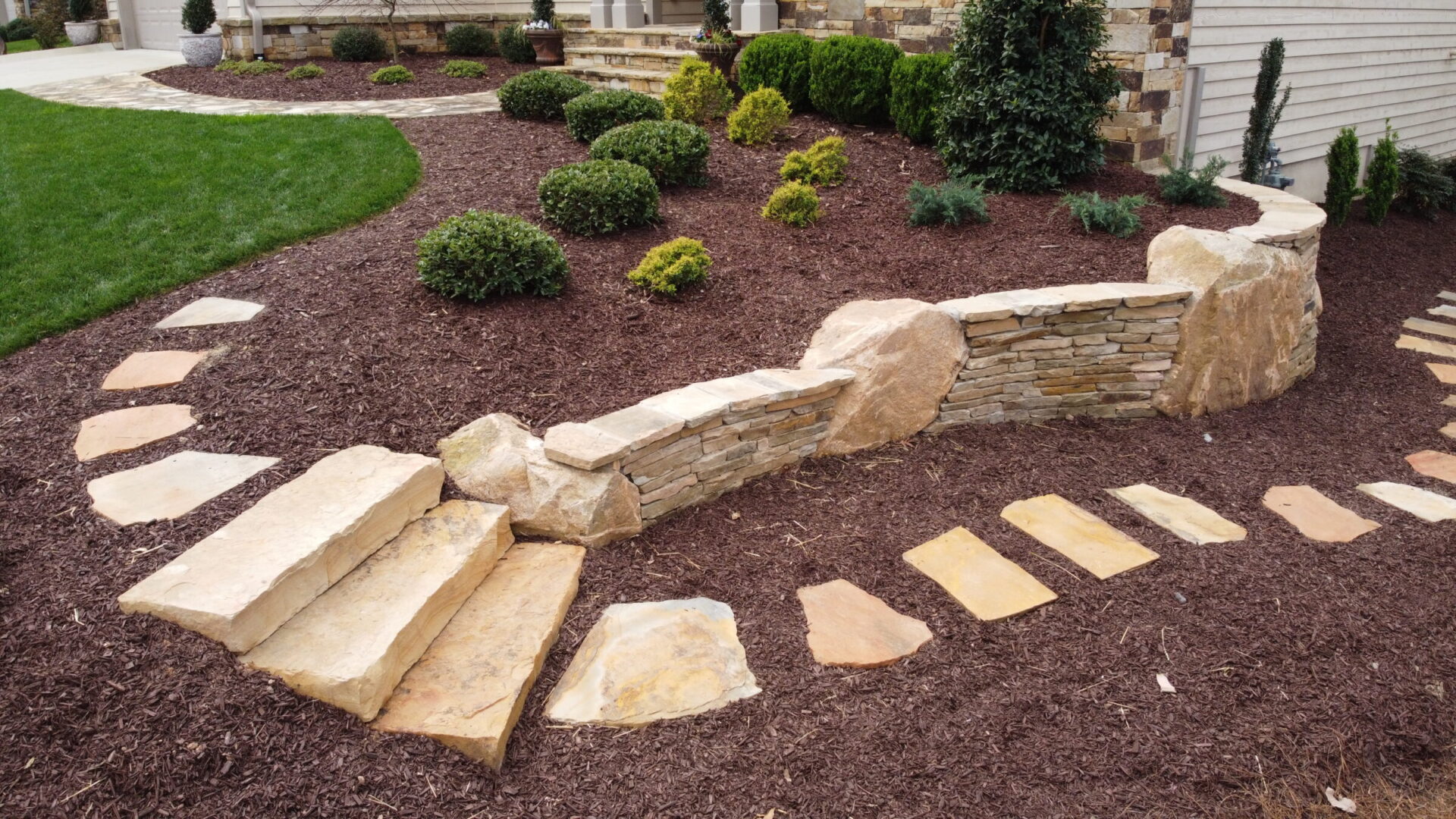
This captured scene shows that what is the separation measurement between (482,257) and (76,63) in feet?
43.9

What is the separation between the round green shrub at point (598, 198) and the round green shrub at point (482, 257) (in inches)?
31.9

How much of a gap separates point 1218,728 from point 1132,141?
571cm

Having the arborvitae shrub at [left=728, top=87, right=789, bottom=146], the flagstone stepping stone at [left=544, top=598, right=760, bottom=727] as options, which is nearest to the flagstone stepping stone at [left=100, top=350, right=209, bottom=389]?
the flagstone stepping stone at [left=544, top=598, right=760, bottom=727]

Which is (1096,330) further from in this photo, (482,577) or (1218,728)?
(482,577)

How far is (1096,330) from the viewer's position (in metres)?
4.74

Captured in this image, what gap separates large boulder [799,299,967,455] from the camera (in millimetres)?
4242

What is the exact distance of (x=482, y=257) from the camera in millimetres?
4398

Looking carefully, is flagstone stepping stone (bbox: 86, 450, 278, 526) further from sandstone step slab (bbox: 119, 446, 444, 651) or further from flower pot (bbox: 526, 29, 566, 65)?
flower pot (bbox: 526, 29, 566, 65)

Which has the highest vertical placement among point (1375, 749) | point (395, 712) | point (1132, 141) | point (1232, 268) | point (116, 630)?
point (1132, 141)

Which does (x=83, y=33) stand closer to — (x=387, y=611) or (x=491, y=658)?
(x=387, y=611)

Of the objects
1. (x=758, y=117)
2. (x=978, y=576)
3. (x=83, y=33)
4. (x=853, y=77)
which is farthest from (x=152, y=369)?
(x=83, y=33)

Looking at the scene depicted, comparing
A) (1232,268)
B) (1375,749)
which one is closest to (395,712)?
(1375,749)

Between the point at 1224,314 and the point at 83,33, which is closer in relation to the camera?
the point at 1224,314

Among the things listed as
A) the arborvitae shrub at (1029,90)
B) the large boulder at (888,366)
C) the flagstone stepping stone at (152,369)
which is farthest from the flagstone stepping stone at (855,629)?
the arborvitae shrub at (1029,90)
